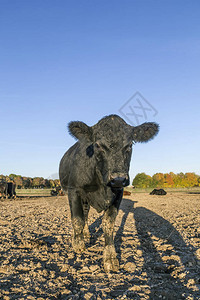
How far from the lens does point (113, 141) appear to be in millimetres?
4301

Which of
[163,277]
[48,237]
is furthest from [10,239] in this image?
[163,277]

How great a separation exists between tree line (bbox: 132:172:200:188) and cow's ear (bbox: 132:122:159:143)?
103686 mm

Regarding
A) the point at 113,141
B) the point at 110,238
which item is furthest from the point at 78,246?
the point at 113,141

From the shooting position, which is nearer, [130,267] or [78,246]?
[130,267]

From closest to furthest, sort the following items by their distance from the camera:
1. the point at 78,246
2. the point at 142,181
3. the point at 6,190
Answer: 1. the point at 78,246
2. the point at 6,190
3. the point at 142,181

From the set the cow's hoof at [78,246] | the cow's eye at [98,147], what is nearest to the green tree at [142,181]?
the cow's hoof at [78,246]

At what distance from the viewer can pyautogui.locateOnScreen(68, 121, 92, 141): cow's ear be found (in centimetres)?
488

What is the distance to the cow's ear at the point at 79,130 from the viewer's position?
4.88 metres

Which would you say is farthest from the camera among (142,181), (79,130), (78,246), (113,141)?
(142,181)

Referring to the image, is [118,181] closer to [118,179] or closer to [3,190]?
[118,179]

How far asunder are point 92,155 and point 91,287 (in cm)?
225

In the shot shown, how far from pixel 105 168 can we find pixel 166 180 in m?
117

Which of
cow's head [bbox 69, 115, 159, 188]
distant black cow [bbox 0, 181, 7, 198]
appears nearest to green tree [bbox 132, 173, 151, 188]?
distant black cow [bbox 0, 181, 7, 198]

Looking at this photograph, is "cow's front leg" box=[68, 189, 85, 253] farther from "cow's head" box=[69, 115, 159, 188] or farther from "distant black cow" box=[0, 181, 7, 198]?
"distant black cow" box=[0, 181, 7, 198]
